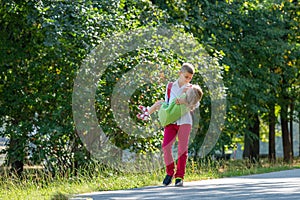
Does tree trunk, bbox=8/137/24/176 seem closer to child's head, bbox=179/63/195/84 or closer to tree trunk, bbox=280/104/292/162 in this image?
child's head, bbox=179/63/195/84

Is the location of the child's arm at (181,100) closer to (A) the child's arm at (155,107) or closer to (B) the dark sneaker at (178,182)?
(A) the child's arm at (155,107)

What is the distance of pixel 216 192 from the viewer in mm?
9125

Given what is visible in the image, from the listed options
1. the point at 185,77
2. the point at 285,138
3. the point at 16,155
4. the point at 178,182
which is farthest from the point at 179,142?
the point at 285,138

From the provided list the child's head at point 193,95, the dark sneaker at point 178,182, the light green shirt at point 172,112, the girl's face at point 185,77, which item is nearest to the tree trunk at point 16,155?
Answer: the dark sneaker at point 178,182

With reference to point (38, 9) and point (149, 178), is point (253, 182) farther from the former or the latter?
point (38, 9)

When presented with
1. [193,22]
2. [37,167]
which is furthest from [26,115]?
[193,22]

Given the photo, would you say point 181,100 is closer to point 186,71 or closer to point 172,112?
point 172,112

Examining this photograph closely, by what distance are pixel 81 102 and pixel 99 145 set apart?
1.15m

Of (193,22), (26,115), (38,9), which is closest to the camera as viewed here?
(38,9)

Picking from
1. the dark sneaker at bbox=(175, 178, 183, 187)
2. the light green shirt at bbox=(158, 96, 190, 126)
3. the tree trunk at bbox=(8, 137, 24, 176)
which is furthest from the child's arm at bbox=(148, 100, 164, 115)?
the tree trunk at bbox=(8, 137, 24, 176)

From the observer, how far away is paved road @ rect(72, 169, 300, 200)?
8.44 m

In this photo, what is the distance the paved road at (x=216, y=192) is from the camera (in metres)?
8.44

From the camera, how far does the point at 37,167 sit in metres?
17.5

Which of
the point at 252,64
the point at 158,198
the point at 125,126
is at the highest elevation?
the point at 252,64
